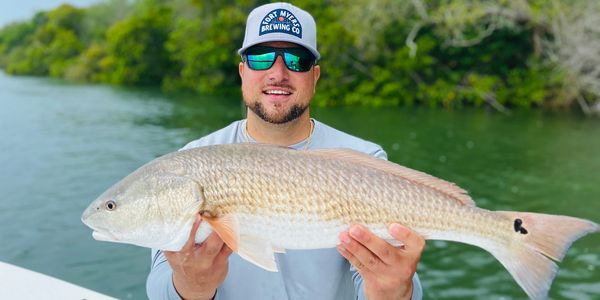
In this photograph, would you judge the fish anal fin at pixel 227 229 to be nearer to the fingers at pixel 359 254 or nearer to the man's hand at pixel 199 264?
the man's hand at pixel 199 264

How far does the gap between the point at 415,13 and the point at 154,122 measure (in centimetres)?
1536

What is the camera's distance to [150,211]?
2.13m

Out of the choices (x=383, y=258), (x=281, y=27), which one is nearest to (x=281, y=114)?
(x=281, y=27)

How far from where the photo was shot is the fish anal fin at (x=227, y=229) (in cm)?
205

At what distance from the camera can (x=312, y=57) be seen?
2.74m

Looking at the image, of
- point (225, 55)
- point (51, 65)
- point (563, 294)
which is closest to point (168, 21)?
point (225, 55)

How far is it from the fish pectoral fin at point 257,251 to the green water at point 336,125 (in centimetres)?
561

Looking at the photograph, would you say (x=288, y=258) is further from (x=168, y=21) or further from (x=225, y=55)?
(x=168, y=21)

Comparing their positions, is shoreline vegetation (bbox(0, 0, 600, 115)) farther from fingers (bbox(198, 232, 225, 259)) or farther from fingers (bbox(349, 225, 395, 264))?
fingers (bbox(198, 232, 225, 259))

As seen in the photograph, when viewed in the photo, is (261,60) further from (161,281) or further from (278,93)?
(161,281)

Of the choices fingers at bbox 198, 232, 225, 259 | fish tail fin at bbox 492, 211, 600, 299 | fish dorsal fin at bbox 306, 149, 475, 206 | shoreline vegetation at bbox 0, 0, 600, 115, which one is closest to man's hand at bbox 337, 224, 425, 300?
fish dorsal fin at bbox 306, 149, 475, 206

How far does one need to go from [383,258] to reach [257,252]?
0.49 meters

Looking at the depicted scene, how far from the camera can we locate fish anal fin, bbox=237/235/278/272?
6.86 feet

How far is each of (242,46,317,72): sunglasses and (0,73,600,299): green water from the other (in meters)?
5.35
